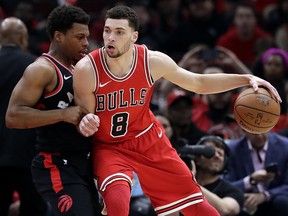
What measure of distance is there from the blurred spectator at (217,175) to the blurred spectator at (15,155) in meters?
1.45

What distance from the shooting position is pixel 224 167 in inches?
268

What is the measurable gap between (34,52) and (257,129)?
19.1 feet

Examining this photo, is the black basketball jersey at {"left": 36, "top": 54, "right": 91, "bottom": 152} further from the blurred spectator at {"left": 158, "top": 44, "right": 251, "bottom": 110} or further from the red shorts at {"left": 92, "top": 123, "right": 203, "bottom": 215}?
the blurred spectator at {"left": 158, "top": 44, "right": 251, "bottom": 110}

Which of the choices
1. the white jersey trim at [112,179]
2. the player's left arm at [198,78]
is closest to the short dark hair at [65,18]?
the player's left arm at [198,78]

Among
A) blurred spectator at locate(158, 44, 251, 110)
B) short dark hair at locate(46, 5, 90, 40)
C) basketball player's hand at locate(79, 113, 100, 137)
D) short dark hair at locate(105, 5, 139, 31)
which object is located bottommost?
blurred spectator at locate(158, 44, 251, 110)

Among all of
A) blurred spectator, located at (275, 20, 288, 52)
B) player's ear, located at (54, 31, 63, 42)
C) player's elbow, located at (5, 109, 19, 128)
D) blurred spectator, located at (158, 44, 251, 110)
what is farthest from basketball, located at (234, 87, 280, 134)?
blurred spectator, located at (275, 20, 288, 52)

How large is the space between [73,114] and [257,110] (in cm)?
132

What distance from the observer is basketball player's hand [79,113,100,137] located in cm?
490

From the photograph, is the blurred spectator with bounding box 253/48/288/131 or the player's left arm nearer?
the player's left arm

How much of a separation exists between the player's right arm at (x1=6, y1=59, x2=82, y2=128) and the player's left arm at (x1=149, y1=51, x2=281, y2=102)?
68cm

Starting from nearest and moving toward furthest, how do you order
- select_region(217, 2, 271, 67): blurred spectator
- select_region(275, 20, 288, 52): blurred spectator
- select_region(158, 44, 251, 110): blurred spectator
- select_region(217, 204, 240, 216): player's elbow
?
select_region(217, 204, 240, 216): player's elbow
select_region(158, 44, 251, 110): blurred spectator
select_region(217, 2, 271, 67): blurred spectator
select_region(275, 20, 288, 52): blurred spectator

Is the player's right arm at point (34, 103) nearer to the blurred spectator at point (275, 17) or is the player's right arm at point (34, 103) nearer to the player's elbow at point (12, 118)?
the player's elbow at point (12, 118)

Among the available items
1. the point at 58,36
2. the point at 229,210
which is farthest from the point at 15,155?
the point at 229,210

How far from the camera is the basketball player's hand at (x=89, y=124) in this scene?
16.1 ft
